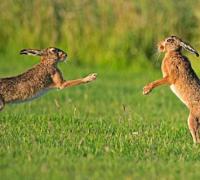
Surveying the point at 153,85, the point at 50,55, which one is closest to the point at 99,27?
the point at 50,55

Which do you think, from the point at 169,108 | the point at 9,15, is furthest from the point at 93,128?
the point at 9,15

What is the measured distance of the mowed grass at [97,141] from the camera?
792 cm

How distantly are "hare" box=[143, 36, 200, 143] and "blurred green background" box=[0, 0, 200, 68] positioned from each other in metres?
9.07

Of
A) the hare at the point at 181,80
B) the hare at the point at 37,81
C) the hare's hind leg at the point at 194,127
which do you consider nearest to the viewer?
the hare's hind leg at the point at 194,127

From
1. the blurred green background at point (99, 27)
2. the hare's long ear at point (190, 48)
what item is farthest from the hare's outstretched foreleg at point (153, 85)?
the blurred green background at point (99, 27)

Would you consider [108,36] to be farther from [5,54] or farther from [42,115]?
[42,115]

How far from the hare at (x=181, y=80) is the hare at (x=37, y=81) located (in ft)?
2.89

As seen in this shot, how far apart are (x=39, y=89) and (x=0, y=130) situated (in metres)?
0.98

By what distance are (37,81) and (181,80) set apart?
1.70 metres

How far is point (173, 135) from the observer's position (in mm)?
10516

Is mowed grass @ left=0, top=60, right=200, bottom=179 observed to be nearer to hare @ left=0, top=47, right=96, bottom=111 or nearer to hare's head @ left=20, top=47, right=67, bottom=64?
hare @ left=0, top=47, right=96, bottom=111

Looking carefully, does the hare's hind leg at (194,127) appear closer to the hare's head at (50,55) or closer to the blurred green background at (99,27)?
the hare's head at (50,55)

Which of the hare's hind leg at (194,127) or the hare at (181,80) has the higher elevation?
the hare at (181,80)

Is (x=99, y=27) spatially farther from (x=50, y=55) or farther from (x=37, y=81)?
(x=37, y=81)
